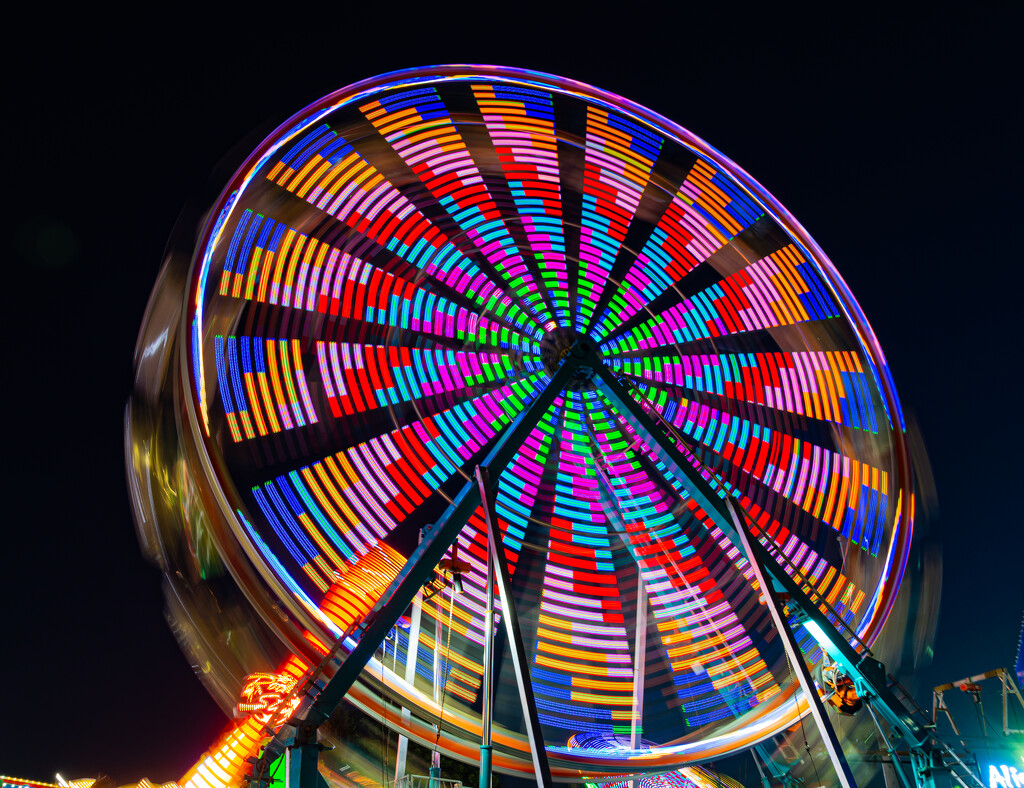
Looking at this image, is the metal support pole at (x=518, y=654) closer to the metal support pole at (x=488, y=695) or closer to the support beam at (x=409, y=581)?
the metal support pole at (x=488, y=695)

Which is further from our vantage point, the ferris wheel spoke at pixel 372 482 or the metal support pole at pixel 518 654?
the ferris wheel spoke at pixel 372 482

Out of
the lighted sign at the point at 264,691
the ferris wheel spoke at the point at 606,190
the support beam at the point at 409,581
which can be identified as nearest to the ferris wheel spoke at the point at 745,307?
the ferris wheel spoke at the point at 606,190

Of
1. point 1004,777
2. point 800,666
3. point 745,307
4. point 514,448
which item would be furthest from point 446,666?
point 1004,777

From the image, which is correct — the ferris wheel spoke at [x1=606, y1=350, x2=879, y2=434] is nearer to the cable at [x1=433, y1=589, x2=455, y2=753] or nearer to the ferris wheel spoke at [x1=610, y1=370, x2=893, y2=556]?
the ferris wheel spoke at [x1=610, y1=370, x2=893, y2=556]

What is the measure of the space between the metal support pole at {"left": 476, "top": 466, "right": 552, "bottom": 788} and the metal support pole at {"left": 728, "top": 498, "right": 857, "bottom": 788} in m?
1.79

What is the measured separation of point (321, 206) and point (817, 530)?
771cm

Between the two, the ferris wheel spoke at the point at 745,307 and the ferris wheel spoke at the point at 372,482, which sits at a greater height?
the ferris wheel spoke at the point at 745,307

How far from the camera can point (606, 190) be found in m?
9.01

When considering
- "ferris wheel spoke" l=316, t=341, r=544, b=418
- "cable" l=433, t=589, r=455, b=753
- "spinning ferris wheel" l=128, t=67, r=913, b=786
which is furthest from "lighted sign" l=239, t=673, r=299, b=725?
"ferris wheel spoke" l=316, t=341, r=544, b=418

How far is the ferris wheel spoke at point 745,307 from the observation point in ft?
28.3

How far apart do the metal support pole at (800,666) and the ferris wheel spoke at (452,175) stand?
15.4 feet

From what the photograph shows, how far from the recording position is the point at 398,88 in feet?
23.4

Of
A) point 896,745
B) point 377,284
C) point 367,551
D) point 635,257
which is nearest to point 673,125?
point 635,257

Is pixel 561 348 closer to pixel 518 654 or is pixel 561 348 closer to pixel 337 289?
pixel 337 289
